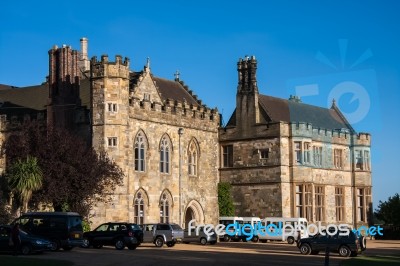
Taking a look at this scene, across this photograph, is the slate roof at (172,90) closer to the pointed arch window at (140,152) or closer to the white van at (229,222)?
the pointed arch window at (140,152)

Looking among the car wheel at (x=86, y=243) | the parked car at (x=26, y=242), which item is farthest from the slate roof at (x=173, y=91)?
the parked car at (x=26, y=242)

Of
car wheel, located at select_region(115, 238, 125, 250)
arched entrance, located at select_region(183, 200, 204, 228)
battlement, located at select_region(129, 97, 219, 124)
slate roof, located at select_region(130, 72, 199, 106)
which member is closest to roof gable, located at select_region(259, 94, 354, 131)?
battlement, located at select_region(129, 97, 219, 124)

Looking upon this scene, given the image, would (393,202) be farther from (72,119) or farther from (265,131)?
(72,119)

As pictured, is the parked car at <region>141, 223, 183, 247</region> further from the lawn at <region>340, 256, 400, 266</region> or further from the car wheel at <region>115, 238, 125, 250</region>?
the lawn at <region>340, 256, 400, 266</region>

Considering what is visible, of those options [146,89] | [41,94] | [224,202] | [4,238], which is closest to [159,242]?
[4,238]

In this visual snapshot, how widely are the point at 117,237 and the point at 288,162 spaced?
20333 mm

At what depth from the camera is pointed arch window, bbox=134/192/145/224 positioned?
49.3 m

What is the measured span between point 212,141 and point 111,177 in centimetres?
1340

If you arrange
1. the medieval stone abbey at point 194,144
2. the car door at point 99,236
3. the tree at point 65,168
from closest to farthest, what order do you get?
the car door at point 99,236 < the tree at point 65,168 < the medieval stone abbey at point 194,144

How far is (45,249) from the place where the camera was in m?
33.9

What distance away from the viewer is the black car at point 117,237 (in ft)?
126

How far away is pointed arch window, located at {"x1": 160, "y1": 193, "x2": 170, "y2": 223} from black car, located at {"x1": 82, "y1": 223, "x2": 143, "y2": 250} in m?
12.1

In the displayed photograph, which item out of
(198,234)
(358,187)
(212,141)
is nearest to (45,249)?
(198,234)

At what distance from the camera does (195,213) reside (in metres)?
54.8
